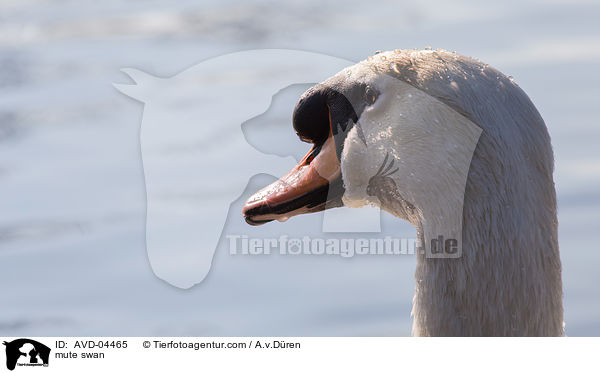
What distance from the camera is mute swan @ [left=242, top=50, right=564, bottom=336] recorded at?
95.9 inches

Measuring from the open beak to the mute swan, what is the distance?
193 millimetres

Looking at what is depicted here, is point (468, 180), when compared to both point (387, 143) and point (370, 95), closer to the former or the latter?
point (387, 143)

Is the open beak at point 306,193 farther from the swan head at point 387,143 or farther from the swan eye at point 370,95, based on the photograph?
the swan eye at point 370,95

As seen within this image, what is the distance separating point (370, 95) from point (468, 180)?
1.99 ft

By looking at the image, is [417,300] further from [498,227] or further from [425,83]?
[425,83]

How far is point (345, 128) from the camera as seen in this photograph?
290cm

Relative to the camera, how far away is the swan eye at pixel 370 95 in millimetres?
2775

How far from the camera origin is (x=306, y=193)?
294 cm
